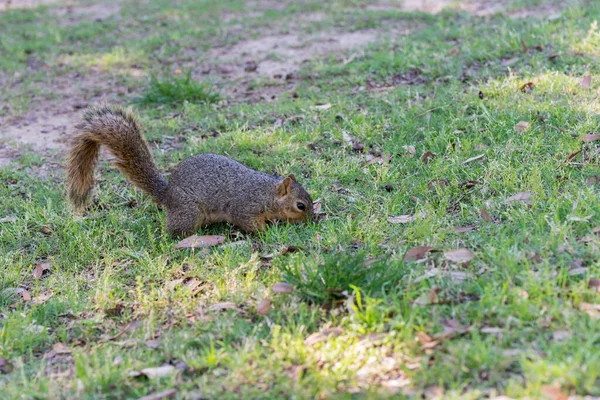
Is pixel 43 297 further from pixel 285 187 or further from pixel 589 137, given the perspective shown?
pixel 589 137

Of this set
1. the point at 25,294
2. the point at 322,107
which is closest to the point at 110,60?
the point at 322,107

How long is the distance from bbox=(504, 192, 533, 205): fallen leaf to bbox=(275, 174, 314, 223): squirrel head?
1147mm

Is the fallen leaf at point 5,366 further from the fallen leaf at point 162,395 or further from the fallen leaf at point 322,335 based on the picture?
the fallen leaf at point 322,335

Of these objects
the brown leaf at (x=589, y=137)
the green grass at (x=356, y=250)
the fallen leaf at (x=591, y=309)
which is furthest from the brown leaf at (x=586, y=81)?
the fallen leaf at (x=591, y=309)

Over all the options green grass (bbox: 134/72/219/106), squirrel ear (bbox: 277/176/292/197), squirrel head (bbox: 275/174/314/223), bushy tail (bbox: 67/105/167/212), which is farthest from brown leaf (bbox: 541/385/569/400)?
green grass (bbox: 134/72/219/106)

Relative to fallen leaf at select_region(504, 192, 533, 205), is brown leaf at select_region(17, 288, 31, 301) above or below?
below

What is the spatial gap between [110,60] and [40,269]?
415 cm

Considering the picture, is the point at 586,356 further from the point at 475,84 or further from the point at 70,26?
the point at 70,26

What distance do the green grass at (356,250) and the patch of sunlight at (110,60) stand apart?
19.3 inches

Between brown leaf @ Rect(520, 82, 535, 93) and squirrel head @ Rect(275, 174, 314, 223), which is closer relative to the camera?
squirrel head @ Rect(275, 174, 314, 223)

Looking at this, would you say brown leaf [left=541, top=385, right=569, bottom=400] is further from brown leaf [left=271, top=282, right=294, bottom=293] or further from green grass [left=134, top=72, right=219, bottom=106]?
green grass [left=134, top=72, right=219, bottom=106]

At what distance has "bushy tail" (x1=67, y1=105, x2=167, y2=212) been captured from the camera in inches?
173

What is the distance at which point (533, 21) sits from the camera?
7.20 meters

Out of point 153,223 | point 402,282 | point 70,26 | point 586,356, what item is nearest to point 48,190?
point 153,223
